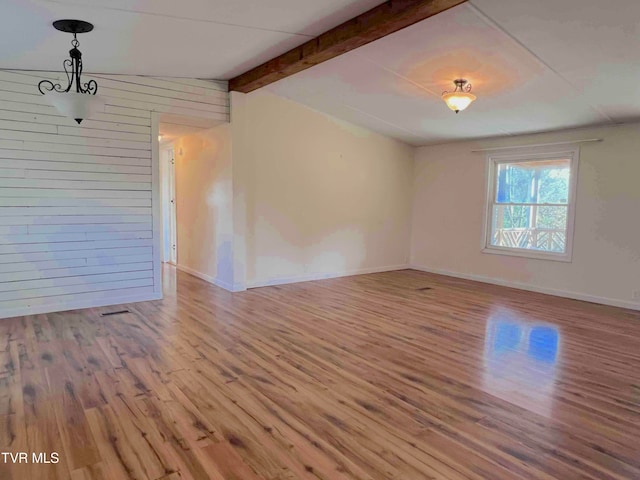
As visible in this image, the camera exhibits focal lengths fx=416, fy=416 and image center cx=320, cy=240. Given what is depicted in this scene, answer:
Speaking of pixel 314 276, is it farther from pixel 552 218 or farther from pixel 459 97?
pixel 552 218

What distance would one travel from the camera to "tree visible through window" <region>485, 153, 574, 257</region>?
5.99 meters

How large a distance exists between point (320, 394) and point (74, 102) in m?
2.69

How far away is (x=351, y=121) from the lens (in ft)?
22.4

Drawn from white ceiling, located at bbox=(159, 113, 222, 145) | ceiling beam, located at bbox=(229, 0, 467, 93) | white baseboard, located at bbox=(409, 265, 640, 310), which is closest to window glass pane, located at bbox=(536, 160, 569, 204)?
white baseboard, located at bbox=(409, 265, 640, 310)

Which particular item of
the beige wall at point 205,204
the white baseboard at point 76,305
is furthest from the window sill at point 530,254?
the white baseboard at point 76,305

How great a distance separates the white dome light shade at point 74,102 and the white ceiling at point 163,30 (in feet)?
1.83

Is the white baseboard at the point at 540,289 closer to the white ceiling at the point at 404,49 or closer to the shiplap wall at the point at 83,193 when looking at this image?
the white ceiling at the point at 404,49

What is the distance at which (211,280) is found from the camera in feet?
20.9

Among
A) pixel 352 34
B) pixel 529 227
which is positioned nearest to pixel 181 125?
pixel 352 34

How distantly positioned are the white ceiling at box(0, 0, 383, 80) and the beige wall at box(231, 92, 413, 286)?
4.83ft

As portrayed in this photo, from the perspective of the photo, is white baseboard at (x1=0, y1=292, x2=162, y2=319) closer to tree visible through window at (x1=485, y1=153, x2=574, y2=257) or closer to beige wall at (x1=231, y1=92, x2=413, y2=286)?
beige wall at (x1=231, y1=92, x2=413, y2=286)

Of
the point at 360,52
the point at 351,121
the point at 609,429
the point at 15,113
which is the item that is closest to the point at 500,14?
the point at 360,52

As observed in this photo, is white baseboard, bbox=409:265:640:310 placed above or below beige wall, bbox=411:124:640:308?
below

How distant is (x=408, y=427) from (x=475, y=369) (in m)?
1.11
